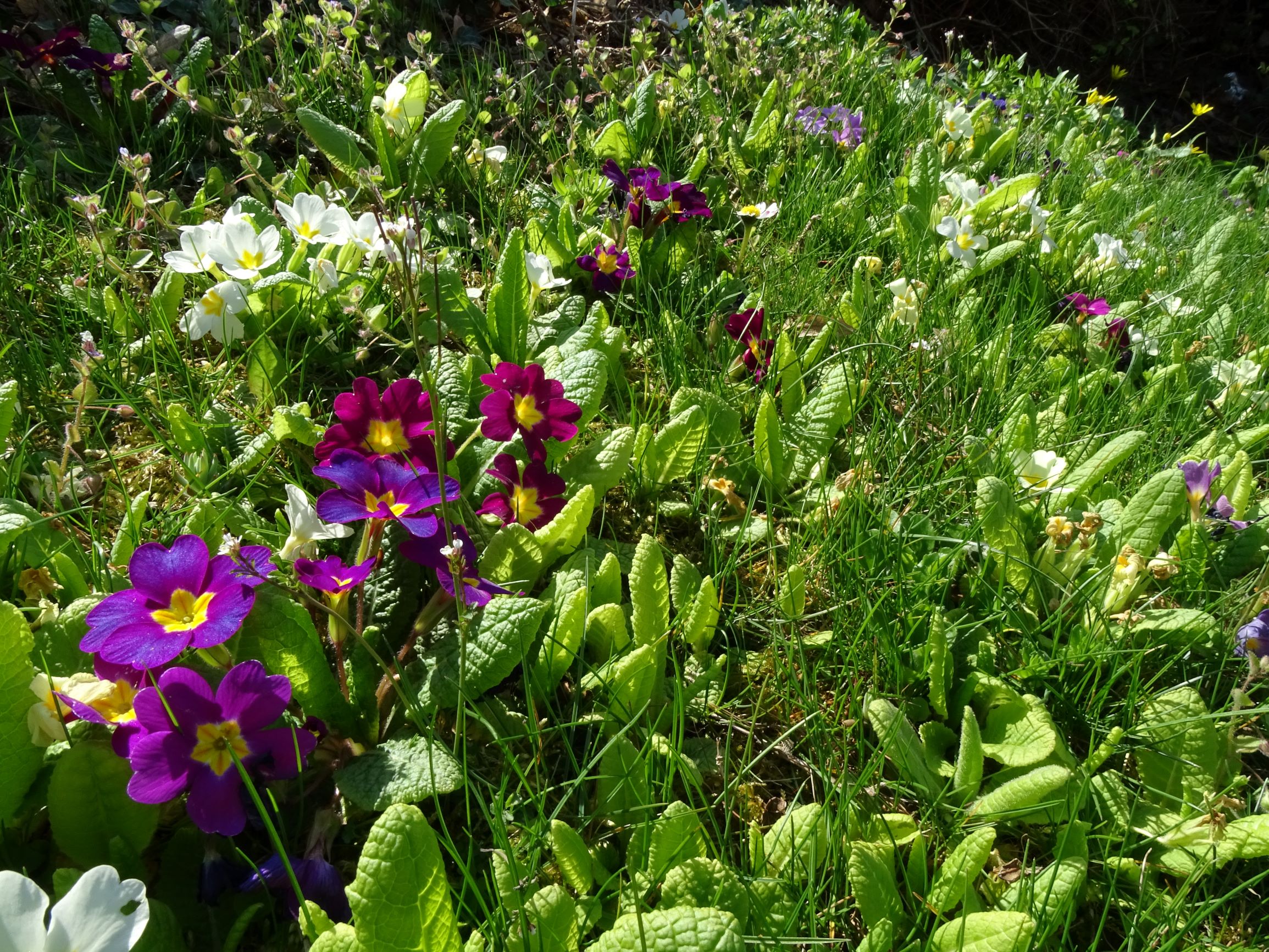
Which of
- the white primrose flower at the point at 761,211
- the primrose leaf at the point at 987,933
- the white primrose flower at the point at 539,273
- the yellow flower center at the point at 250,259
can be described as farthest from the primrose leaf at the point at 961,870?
the white primrose flower at the point at 761,211

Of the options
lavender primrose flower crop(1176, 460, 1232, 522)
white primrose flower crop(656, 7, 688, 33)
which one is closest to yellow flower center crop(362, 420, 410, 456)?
lavender primrose flower crop(1176, 460, 1232, 522)

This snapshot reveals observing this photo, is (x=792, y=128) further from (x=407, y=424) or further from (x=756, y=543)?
(x=407, y=424)

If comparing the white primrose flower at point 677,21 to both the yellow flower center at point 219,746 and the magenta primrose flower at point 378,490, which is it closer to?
the magenta primrose flower at point 378,490

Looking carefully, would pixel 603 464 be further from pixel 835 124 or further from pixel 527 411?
pixel 835 124

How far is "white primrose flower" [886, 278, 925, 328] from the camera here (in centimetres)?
212

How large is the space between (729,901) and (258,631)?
65 cm

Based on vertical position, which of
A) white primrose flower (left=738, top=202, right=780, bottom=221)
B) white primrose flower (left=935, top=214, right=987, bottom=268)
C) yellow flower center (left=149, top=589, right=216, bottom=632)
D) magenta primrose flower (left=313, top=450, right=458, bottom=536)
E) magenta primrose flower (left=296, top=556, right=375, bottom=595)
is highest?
white primrose flower (left=935, top=214, right=987, bottom=268)

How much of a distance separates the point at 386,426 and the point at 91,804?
2.03 feet

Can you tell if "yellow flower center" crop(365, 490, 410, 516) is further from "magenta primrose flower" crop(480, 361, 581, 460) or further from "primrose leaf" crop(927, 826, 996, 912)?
"primrose leaf" crop(927, 826, 996, 912)

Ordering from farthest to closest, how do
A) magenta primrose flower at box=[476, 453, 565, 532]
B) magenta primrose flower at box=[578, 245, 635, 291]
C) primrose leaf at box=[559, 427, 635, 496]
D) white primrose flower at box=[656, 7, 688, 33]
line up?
white primrose flower at box=[656, 7, 688, 33] < magenta primrose flower at box=[578, 245, 635, 291] < primrose leaf at box=[559, 427, 635, 496] < magenta primrose flower at box=[476, 453, 565, 532]

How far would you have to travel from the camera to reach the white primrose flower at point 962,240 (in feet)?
7.82

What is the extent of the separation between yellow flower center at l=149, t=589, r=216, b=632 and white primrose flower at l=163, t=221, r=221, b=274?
0.80 metres

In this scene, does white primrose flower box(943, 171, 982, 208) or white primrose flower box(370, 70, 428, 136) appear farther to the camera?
white primrose flower box(943, 171, 982, 208)

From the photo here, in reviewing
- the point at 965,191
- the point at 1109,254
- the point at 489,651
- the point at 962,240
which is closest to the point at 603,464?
the point at 489,651
